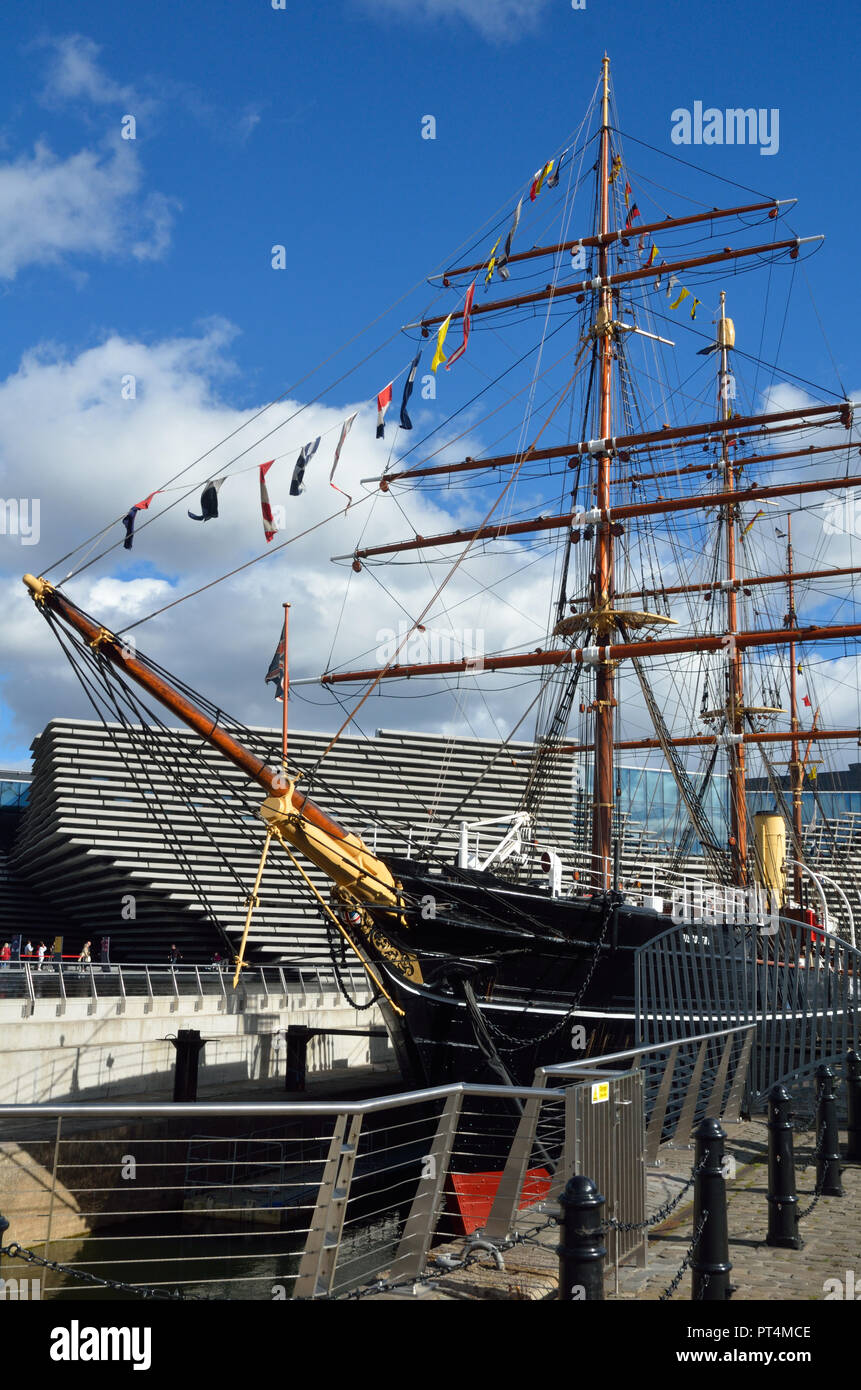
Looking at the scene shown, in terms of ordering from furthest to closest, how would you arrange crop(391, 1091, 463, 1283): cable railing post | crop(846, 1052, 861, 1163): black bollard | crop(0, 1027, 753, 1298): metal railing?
1. crop(846, 1052, 861, 1163): black bollard
2. crop(391, 1091, 463, 1283): cable railing post
3. crop(0, 1027, 753, 1298): metal railing

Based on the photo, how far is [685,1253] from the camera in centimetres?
644

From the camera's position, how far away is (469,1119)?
16203 millimetres

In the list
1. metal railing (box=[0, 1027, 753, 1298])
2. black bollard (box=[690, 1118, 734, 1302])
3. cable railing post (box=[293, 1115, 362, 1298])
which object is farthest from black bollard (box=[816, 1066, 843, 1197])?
cable railing post (box=[293, 1115, 362, 1298])

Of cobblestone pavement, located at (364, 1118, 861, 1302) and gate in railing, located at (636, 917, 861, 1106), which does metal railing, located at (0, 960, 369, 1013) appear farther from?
cobblestone pavement, located at (364, 1118, 861, 1302)

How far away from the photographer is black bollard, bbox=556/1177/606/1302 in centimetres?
424

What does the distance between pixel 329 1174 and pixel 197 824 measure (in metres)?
26.8

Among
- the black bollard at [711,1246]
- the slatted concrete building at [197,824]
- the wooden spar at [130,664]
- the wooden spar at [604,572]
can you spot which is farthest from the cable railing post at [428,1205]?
the slatted concrete building at [197,824]

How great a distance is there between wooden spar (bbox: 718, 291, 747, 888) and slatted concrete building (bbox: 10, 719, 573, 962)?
5.46 meters

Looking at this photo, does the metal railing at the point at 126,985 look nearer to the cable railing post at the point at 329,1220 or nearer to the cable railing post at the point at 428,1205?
the cable railing post at the point at 428,1205

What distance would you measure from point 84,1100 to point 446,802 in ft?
63.5

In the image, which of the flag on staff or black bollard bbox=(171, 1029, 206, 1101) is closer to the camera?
the flag on staff

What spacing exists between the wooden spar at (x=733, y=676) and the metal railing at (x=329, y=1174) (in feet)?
63.5

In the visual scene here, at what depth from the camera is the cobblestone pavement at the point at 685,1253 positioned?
218 inches
